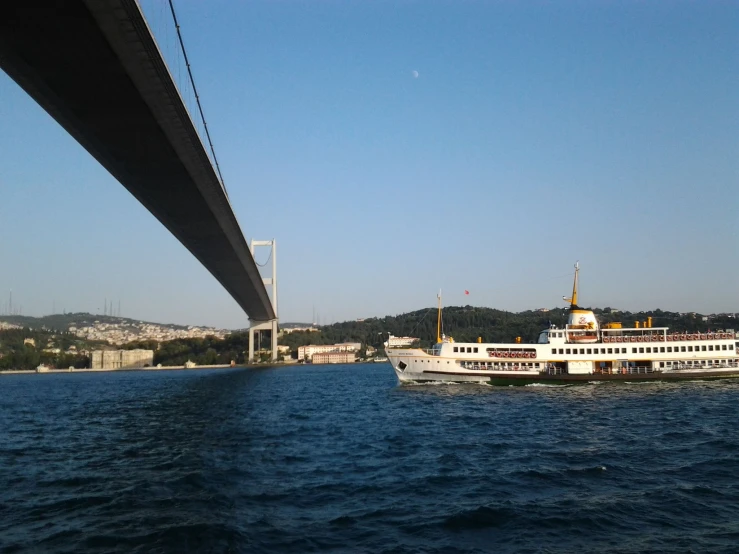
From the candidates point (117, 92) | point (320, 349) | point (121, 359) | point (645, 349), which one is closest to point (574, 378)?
point (645, 349)

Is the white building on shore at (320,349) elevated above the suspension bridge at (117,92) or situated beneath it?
situated beneath

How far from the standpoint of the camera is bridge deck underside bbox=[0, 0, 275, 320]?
13.0 m

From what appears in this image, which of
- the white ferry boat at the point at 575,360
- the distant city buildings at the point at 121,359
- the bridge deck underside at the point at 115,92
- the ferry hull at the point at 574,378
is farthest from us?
the distant city buildings at the point at 121,359

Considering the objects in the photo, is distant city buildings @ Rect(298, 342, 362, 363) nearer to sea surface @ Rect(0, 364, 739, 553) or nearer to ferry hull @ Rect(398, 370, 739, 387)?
ferry hull @ Rect(398, 370, 739, 387)

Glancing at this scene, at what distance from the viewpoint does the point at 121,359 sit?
113m

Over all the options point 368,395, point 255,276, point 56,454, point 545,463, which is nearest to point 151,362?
point 255,276

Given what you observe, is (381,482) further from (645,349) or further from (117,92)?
(645,349)

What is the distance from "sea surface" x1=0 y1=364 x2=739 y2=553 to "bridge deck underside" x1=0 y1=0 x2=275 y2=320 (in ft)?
33.7

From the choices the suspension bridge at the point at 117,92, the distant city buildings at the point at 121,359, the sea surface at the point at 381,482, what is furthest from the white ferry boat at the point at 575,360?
the distant city buildings at the point at 121,359

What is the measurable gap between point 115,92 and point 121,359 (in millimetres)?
107445

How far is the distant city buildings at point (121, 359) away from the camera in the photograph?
110250mm

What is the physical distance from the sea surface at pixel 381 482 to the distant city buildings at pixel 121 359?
93.7 m

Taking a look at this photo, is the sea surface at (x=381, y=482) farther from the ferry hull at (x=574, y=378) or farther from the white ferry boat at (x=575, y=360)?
the white ferry boat at (x=575, y=360)

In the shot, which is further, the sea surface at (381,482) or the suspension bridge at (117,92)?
the suspension bridge at (117,92)
